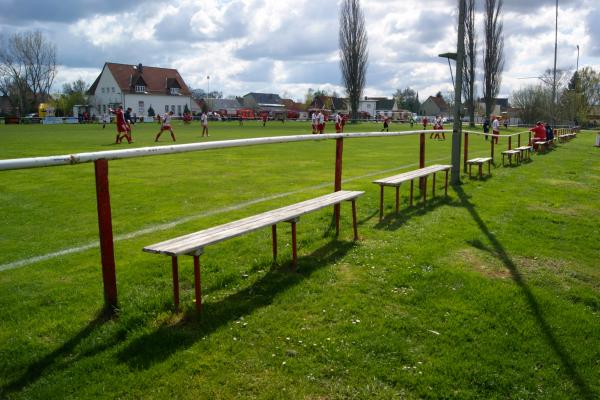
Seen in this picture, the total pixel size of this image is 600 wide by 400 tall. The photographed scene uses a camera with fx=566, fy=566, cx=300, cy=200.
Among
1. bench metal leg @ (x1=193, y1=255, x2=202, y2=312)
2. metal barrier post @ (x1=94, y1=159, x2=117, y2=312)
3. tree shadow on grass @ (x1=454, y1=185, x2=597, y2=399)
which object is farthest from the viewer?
bench metal leg @ (x1=193, y1=255, x2=202, y2=312)

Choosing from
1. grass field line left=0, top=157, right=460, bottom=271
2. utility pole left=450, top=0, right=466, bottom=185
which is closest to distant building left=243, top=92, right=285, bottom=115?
utility pole left=450, top=0, right=466, bottom=185

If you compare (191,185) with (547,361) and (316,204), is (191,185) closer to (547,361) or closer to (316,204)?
(316,204)

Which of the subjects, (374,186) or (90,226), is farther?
(374,186)

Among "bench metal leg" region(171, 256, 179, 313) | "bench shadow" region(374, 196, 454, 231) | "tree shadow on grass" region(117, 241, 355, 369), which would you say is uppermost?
"bench metal leg" region(171, 256, 179, 313)

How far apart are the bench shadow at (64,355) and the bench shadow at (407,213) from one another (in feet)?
13.8

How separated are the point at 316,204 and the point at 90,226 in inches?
128

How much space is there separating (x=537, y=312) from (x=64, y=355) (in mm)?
3583

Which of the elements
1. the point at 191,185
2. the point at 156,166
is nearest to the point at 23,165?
the point at 191,185

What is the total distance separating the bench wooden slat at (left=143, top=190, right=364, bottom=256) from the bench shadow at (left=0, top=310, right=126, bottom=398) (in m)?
0.67

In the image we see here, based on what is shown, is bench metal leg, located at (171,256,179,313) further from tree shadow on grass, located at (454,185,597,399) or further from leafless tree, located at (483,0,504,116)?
leafless tree, located at (483,0,504,116)

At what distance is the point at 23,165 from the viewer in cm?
339

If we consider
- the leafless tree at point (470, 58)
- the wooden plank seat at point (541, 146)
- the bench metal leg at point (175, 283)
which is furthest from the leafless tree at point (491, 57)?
the bench metal leg at point (175, 283)

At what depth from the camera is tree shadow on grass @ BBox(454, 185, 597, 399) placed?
11.5ft

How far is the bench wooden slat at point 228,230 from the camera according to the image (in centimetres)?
420
